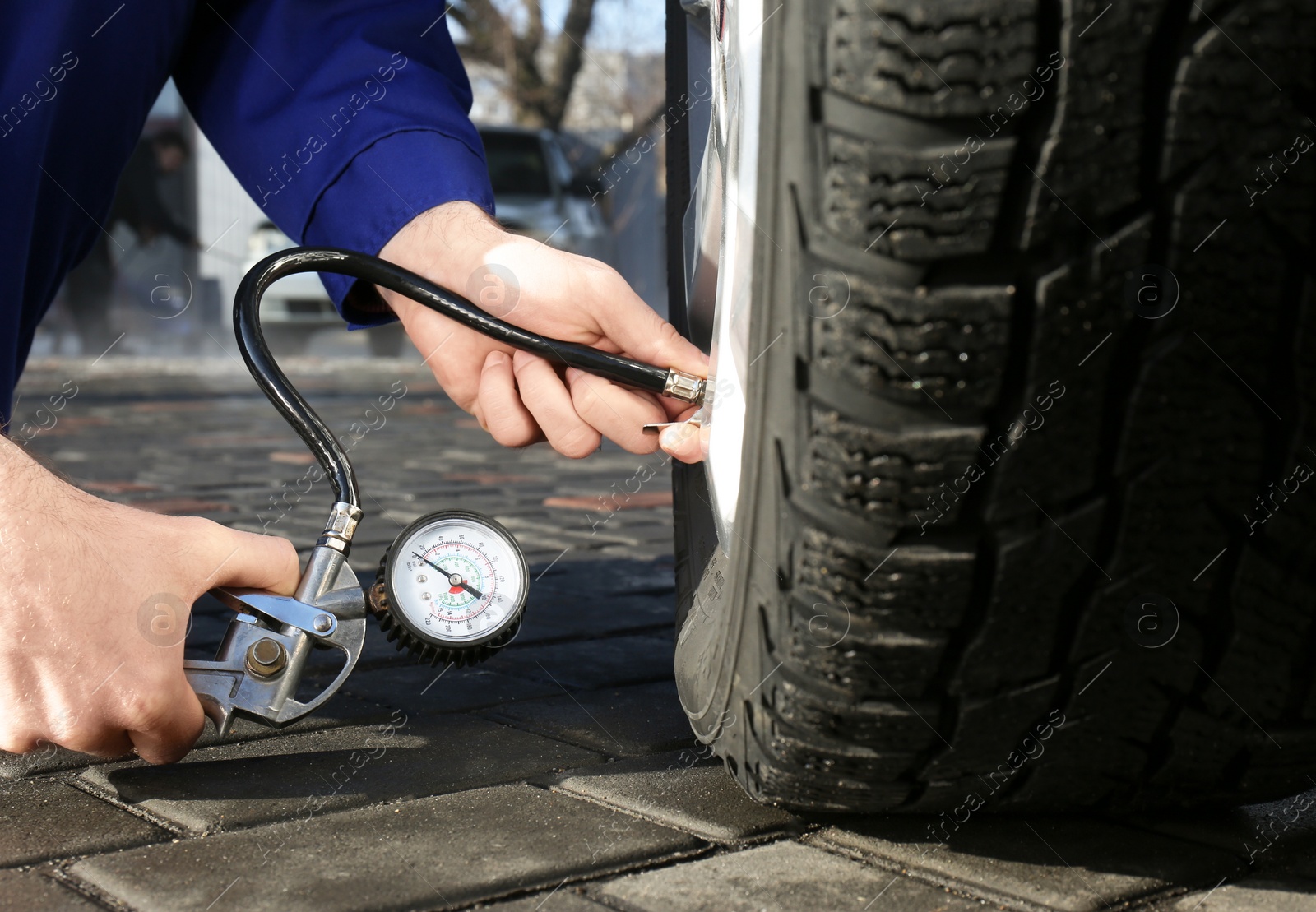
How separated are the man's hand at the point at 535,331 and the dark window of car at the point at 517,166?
31.9 feet

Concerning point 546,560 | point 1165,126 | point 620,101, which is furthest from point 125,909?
point 620,101

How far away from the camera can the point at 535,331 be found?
1764mm

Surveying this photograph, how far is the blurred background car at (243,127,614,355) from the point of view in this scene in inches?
444

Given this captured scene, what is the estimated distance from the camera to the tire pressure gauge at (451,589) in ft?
4.91

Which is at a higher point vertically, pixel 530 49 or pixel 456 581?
pixel 530 49

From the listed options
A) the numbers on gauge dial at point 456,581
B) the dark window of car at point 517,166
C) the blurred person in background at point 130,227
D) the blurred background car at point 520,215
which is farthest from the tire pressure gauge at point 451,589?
the blurred person in background at point 130,227

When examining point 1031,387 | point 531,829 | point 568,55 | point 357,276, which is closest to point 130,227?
point 568,55

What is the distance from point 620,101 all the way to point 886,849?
85.9 ft

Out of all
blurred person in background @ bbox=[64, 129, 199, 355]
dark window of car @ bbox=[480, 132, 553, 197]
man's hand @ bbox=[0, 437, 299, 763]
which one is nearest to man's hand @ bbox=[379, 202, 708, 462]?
man's hand @ bbox=[0, 437, 299, 763]

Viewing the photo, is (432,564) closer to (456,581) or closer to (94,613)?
(456,581)

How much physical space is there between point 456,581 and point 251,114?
0.94 metres

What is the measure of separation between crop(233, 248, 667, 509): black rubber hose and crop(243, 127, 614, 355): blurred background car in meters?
9.23

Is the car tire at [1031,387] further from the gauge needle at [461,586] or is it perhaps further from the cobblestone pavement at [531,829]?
the gauge needle at [461,586]

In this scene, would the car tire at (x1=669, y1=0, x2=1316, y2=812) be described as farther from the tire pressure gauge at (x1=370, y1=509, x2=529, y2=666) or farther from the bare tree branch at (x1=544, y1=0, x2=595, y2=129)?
the bare tree branch at (x1=544, y1=0, x2=595, y2=129)
